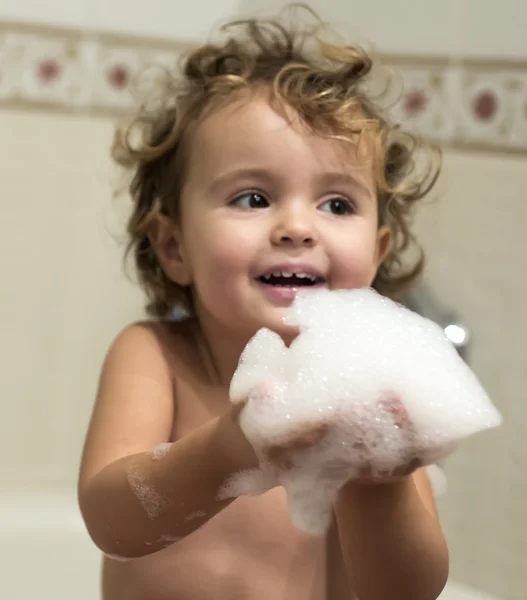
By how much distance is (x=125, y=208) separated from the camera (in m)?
1.18

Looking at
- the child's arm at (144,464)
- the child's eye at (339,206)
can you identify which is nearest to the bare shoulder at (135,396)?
the child's arm at (144,464)

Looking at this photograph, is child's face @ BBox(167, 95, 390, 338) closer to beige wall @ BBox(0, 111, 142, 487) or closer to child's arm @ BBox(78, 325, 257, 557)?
child's arm @ BBox(78, 325, 257, 557)

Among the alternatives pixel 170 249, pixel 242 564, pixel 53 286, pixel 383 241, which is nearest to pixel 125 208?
pixel 53 286

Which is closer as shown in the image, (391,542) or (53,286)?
(391,542)

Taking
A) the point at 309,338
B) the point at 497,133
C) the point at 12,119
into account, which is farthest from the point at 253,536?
the point at 12,119

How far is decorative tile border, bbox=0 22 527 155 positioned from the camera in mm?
1018

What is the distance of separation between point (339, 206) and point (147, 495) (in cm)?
34

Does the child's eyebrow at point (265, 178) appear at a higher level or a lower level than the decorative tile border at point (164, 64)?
lower

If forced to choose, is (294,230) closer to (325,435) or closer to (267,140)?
(267,140)

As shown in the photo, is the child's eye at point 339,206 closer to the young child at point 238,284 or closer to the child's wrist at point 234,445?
the young child at point 238,284

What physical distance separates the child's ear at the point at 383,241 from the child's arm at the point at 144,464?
28 centimetres

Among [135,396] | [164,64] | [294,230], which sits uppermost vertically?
[164,64]

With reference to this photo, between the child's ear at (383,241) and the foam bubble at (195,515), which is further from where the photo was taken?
the child's ear at (383,241)

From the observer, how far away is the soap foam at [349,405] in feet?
1.48
